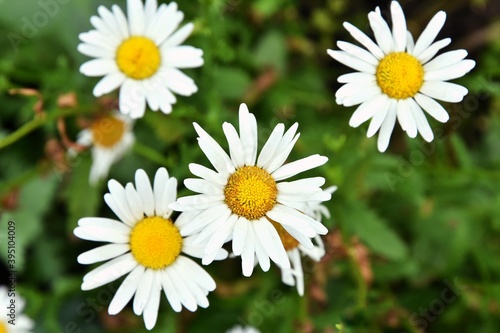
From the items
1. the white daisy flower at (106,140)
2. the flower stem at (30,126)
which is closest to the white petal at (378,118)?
the flower stem at (30,126)

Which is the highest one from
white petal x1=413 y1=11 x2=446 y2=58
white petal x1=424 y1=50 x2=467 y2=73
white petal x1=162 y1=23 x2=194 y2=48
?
white petal x1=162 y1=23 x2=194 y2=48

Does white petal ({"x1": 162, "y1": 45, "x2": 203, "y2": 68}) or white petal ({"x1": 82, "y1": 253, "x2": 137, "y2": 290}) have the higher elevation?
white petal ({"x1": 162, "y1": 45, "x2": 203, "y2": 68})

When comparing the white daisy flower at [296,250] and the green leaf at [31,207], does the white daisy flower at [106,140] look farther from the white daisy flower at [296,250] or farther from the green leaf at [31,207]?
the white daisy flower at [296,250]

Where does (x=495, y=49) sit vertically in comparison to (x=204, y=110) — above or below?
above

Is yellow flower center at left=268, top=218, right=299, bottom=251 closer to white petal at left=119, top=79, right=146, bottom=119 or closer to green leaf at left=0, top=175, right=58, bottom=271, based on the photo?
white petal at left=119, top=79, right=146, bottom=119

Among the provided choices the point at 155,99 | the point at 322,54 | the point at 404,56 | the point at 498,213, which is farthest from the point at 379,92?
the point at 322,54

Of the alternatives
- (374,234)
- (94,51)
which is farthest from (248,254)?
(374,234)

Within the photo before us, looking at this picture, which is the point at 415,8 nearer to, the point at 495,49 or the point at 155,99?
the point at 495,49

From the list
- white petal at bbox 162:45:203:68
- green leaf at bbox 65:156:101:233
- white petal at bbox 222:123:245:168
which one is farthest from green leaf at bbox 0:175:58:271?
white petal at bbox 222:123:245:168
